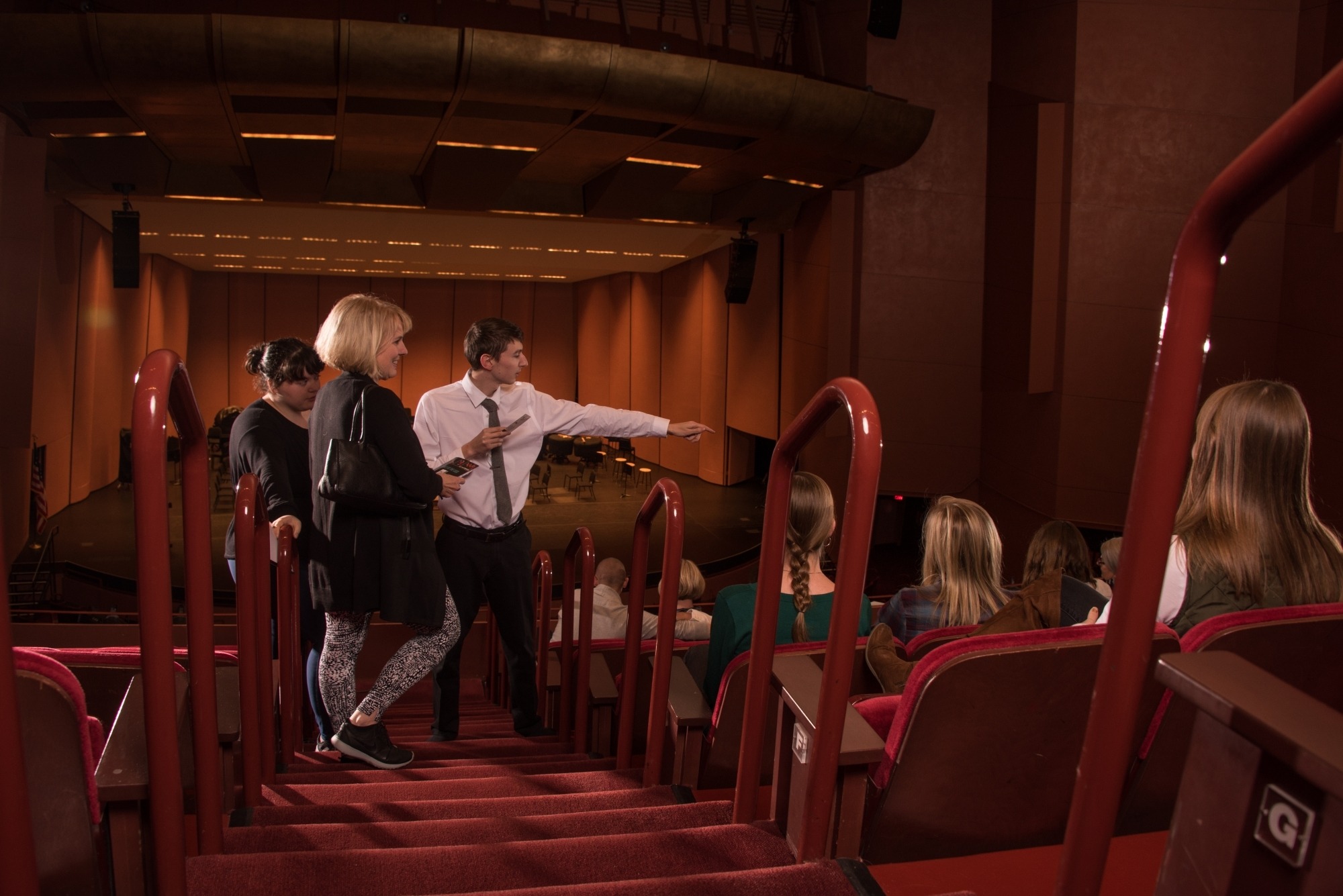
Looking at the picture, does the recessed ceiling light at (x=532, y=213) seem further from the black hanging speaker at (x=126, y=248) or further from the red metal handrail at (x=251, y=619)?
the red metal handrail at (x=251, y=619)

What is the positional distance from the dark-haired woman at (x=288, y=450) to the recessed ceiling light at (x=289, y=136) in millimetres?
5481

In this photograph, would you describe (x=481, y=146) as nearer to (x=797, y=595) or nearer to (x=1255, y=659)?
(x=797, y=595)

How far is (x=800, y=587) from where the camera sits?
2.26 m

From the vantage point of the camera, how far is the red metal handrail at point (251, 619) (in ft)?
5.71

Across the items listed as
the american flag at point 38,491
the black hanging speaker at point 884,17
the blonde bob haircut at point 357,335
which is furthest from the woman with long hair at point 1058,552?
A: the american flag at point 38,491

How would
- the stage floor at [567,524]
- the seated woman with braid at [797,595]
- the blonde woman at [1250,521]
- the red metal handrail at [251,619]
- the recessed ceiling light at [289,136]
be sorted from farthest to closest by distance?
1. the stage floor at [567,524]
2. the recessed ceiling light at [289,136]
3. the seated woman with braid at [797,595]
4. the red metal handrail at [251,619]
5. the blonde woman at [1250,521]

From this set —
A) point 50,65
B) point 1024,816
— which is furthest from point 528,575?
point 50,65

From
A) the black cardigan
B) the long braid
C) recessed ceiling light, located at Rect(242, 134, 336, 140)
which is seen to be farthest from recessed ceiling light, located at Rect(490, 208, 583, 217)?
the long braid

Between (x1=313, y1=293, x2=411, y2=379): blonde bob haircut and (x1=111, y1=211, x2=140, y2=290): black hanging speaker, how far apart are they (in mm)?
6853

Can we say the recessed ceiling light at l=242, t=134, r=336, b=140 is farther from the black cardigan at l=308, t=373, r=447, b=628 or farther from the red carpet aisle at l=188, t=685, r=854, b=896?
the red carpet aisle at l=188, t=685, r=854, b=896

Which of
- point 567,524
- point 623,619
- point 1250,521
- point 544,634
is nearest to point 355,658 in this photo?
point 544,634

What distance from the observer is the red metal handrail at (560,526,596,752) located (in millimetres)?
2732

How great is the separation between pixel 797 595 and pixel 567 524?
33.1ft

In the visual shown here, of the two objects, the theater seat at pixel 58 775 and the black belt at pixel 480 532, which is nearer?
the theater seat at pixel 58 775
